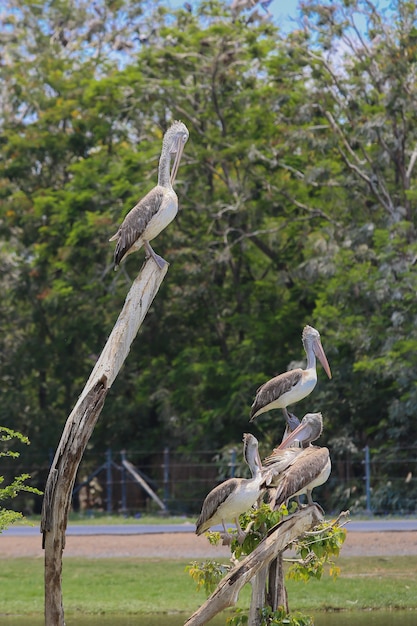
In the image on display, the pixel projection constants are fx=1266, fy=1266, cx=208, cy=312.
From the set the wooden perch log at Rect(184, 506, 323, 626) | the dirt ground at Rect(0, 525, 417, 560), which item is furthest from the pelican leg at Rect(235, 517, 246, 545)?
the dirt ground at Rect(0, 525, 417, 560)

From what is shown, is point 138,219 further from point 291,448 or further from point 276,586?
point 276,586

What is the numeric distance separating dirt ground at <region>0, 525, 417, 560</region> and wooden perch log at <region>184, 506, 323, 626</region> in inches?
376

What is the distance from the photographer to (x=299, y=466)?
33.3 ft

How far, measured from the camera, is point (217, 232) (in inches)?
1221

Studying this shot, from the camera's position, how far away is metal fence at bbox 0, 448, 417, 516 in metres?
26.5

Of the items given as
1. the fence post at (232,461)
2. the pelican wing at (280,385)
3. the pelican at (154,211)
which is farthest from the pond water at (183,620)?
the fence post at (232,461)

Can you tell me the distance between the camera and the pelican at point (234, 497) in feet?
31.4

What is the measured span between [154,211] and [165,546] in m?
12.6

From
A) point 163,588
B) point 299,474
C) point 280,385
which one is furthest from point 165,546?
point 299,474

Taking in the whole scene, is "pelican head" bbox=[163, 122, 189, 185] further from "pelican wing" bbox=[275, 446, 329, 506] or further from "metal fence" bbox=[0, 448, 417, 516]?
"metal fence" bbox=[0, 448, 417, 516]

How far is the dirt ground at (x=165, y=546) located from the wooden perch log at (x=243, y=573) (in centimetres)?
956

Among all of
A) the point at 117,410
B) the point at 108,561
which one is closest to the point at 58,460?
the point at 108,561

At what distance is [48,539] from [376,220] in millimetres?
21024

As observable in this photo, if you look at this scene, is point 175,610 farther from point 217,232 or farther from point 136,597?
point 217,232
